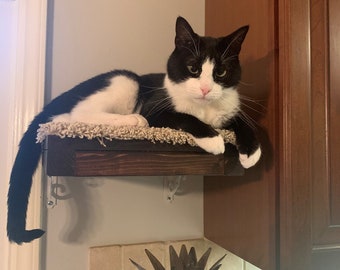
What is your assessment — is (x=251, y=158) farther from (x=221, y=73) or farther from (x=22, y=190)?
(x=22, y=190)

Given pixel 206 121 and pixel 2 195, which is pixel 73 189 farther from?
pixel 206 121

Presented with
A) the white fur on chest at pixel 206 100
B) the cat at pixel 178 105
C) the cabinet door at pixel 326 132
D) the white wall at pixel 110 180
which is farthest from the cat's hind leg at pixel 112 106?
the cabinet door at pixel 326 132

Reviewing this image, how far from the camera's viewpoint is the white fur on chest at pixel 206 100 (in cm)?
74

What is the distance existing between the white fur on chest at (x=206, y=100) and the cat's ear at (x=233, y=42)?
0.19 ft

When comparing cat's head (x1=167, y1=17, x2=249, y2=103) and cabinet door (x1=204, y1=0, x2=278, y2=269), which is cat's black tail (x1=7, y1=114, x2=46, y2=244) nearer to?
cat's head (x1=167, y1=17, x2=249, y2=103)

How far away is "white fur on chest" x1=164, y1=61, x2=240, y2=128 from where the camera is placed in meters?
0.74

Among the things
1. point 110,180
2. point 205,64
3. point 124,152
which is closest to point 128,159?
point 124,152

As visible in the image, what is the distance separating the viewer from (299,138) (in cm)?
70

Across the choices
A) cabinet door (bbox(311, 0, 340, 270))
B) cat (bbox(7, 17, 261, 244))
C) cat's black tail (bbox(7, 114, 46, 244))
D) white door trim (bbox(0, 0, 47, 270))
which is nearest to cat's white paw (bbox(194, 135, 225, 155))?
cat (bbox(7, 17, 261, 244))

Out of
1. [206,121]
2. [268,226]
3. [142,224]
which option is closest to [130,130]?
[206,121]

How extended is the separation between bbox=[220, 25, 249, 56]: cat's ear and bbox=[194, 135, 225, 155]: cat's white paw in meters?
0.21

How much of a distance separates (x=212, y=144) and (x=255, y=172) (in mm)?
183

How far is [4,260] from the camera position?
90 centimetres

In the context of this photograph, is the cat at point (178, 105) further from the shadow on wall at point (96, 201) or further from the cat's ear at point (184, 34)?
the shadow on wall at point (96, 201)
